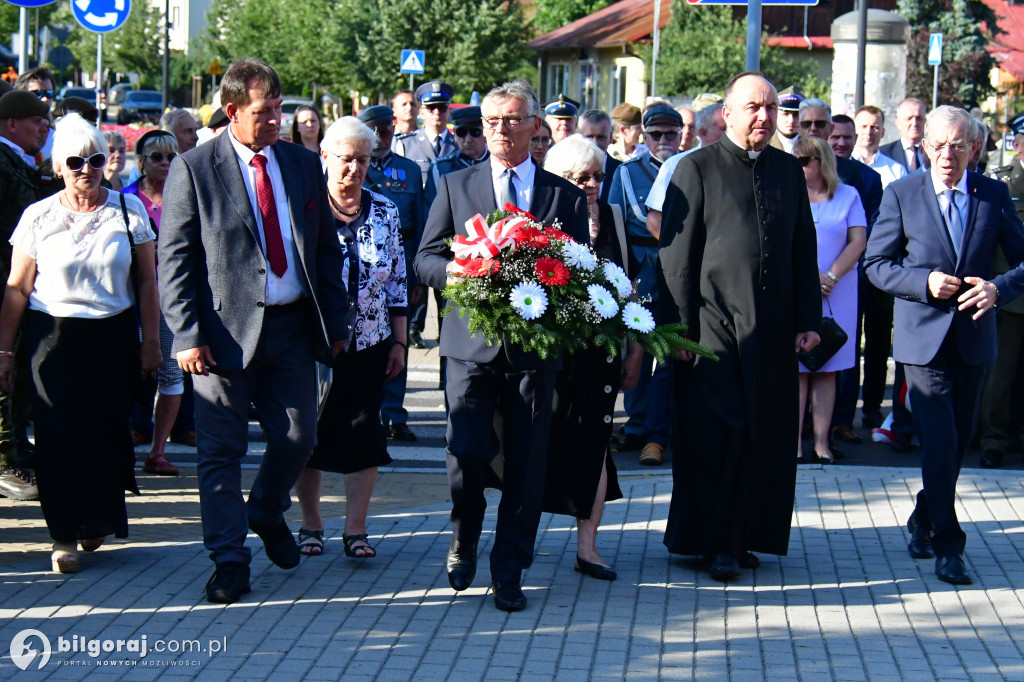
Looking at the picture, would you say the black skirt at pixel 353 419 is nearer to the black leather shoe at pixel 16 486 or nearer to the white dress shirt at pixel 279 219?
the white dress shirt at pixel 279 219

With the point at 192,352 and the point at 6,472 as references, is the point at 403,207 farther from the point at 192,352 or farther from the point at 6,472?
the point at 192,352

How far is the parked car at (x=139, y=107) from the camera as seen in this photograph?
5500 cm

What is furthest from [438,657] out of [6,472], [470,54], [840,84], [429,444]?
[470,54]

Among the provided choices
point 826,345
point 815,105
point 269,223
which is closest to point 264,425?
point 269,223

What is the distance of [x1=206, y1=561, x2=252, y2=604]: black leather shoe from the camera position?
5.56 metres

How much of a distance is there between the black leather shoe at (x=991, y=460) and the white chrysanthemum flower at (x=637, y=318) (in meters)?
4.10

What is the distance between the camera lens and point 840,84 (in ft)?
55.8

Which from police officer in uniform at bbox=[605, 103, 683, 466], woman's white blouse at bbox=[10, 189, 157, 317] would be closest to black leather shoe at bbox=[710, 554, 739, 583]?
police officer in uniform at bbox=[605, 103, 683, 466]

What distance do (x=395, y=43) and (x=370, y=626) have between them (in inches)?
1650

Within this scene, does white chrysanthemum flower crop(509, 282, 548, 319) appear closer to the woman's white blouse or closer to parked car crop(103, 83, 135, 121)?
the woman's white blouse

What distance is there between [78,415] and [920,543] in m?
4.03

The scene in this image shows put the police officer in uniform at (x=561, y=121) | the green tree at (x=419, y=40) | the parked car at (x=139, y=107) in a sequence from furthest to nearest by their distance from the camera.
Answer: the parked car at (x=139, y=107) < the green tree at (x=419, y=40) < the police officer in uniform at (x=561, y=121)

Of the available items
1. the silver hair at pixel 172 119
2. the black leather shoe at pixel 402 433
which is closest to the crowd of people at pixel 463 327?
the black leather shoe at pixel 402 433

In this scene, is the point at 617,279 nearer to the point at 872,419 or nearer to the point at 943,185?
the point at 943,185
